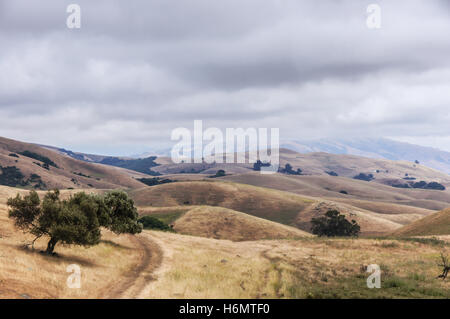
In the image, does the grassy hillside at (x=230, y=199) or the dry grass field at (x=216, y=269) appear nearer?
the dry grass field at (x=216, y=269)

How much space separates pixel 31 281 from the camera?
69.1ft

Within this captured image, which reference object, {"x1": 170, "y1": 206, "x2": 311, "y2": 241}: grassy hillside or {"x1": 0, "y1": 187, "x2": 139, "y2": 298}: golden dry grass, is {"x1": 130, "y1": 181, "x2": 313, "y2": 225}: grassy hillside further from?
{"x1": 0, "y1": 187, "x2": 139, "y2": 298}: golden dry grass

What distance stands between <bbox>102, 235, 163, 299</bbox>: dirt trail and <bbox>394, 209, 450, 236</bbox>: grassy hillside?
171 feet

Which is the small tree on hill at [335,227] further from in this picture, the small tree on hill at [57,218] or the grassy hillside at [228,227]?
the small tree on hill at [57,218]

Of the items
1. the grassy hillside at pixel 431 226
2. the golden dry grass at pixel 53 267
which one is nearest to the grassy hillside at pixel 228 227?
the grassy hillside at pixel 431 226

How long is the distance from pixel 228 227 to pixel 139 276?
60.4m

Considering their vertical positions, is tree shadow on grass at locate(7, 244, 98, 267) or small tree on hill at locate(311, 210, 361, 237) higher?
tree shadow on grass at locate(7, 244, 98, 267)

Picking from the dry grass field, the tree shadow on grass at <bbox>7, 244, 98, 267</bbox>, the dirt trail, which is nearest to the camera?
the dirt trail

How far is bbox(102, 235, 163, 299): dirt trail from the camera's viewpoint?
21.6m

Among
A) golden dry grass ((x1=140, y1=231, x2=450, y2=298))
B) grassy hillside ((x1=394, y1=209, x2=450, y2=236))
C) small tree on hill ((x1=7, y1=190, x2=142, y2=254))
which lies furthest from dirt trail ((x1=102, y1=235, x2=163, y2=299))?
grassy hillside ((x1=394, y1=209, x2=450, y2=236))

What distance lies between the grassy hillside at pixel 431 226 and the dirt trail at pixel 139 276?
5217 cm

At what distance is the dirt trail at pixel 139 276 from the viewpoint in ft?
70.8
